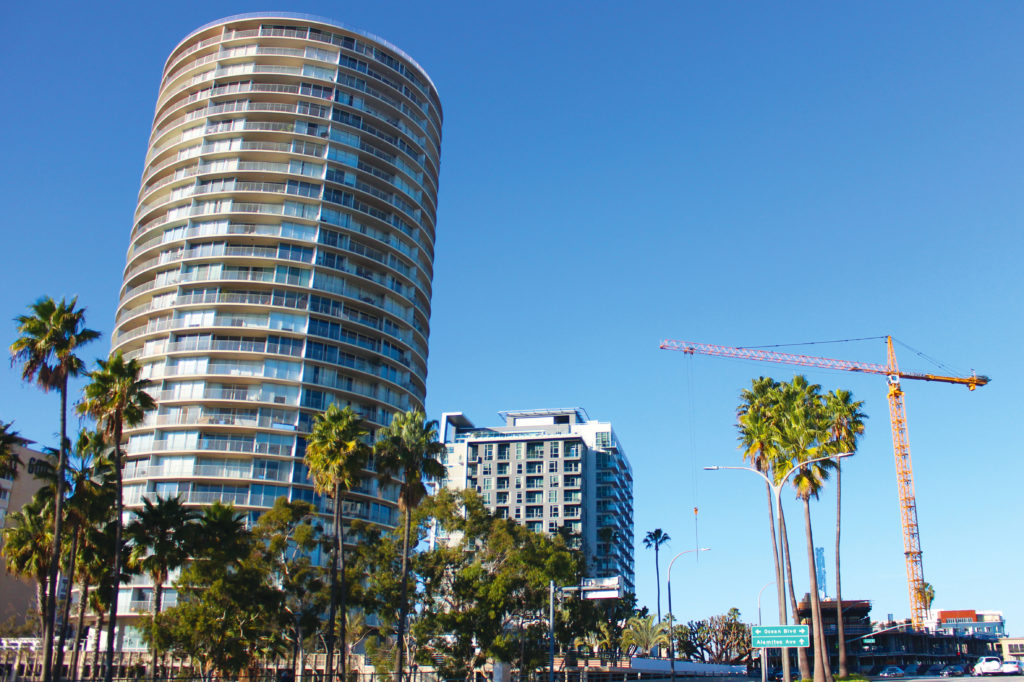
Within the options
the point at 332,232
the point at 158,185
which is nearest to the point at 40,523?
the point at 332,232

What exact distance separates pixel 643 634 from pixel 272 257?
7247 centimetres

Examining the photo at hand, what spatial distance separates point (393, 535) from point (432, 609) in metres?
6.52

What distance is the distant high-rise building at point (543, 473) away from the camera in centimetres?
15288

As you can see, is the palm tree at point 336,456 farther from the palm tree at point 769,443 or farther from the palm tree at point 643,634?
the palm tree at point 643,634

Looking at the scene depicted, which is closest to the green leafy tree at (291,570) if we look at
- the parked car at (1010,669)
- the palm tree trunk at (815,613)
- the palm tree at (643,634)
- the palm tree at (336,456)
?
the palm tree at (336,456)

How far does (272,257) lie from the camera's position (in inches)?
3388

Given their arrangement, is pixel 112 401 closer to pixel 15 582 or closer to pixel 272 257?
pixel 272 257

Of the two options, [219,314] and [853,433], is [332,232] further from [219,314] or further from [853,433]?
[853,433]

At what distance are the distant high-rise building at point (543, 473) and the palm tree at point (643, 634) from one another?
22.8 meters

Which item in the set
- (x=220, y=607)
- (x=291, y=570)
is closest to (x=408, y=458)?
(x=291, y=570)

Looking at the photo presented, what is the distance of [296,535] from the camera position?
56.5 meters

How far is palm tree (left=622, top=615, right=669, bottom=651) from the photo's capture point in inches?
4621

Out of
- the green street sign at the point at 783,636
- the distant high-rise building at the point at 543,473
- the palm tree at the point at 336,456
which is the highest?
the distant high-rise building at the point at 543,473

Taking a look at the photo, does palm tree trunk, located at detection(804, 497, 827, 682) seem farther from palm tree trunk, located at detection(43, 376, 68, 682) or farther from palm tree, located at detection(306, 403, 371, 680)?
palm tree trunk, located at detection(43, 376, 68, 682)
